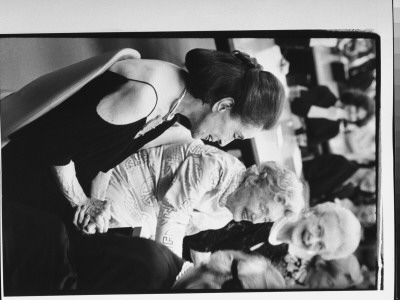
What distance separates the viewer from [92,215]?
2.44 metres

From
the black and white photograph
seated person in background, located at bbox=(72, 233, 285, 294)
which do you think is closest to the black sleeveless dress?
the black and white photograph

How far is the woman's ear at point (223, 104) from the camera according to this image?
2441 mm

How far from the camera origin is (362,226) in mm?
2473

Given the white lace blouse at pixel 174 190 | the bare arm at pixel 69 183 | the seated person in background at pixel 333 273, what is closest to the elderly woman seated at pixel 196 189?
the white lace blouse at pixel 174 190

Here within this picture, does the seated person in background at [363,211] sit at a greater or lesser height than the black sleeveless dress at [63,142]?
lesser

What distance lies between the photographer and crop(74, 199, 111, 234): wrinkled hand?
2436 millimetres

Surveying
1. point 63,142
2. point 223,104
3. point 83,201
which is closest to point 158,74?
point 223,104

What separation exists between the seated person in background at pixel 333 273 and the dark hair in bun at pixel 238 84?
566mm

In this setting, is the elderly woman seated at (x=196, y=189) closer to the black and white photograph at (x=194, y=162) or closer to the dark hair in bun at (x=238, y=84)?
the black and white photograph at (x=194, y=162)

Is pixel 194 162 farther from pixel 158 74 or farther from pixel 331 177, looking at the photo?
pixel 331 177

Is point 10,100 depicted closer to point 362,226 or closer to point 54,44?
point 54,44

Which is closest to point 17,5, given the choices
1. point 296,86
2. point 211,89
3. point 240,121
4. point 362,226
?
point 211,89

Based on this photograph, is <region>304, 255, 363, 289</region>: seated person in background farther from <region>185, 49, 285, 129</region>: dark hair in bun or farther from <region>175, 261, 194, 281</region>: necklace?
<region>185, 49, 285, 129</region>: dark hair in bun

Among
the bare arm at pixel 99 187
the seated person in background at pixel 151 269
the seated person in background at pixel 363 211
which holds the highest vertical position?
the bare arm at pixel 99 187
